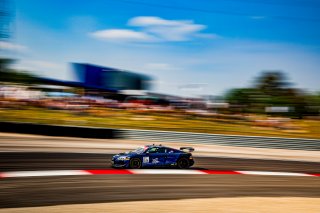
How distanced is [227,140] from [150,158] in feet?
39.7

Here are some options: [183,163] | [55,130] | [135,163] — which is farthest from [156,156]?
[55,130]

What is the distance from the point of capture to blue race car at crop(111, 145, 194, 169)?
1352cm

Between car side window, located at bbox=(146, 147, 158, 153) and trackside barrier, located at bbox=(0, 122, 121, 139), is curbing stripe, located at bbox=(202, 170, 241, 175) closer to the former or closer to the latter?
car side window, located at bbox=(146, 147, 158, 153)

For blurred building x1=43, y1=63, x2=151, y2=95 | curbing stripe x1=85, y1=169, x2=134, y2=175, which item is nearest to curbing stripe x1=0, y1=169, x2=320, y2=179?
curbing stripe x1=85, y1=169, x2=134, y2=175

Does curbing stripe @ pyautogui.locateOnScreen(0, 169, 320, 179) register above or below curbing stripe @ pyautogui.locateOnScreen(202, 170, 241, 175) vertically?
above

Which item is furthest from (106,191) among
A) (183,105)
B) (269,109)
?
(269,109)

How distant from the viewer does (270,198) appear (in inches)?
439

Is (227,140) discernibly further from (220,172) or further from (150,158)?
(150,158)

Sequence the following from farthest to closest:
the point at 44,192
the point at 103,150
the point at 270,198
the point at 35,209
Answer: the point at 103,150, the point at 270,198, the point at 44,192, the point at 35,209

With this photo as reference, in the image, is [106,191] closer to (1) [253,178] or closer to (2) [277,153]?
(1) [253,178]

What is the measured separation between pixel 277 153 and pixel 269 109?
2829 centimetres

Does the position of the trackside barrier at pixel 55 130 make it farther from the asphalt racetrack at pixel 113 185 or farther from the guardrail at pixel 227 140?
the asphalt racetrack at pixel 113 185

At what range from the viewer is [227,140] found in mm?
25047

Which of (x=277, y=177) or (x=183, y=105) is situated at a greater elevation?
(x=183, y=105)
